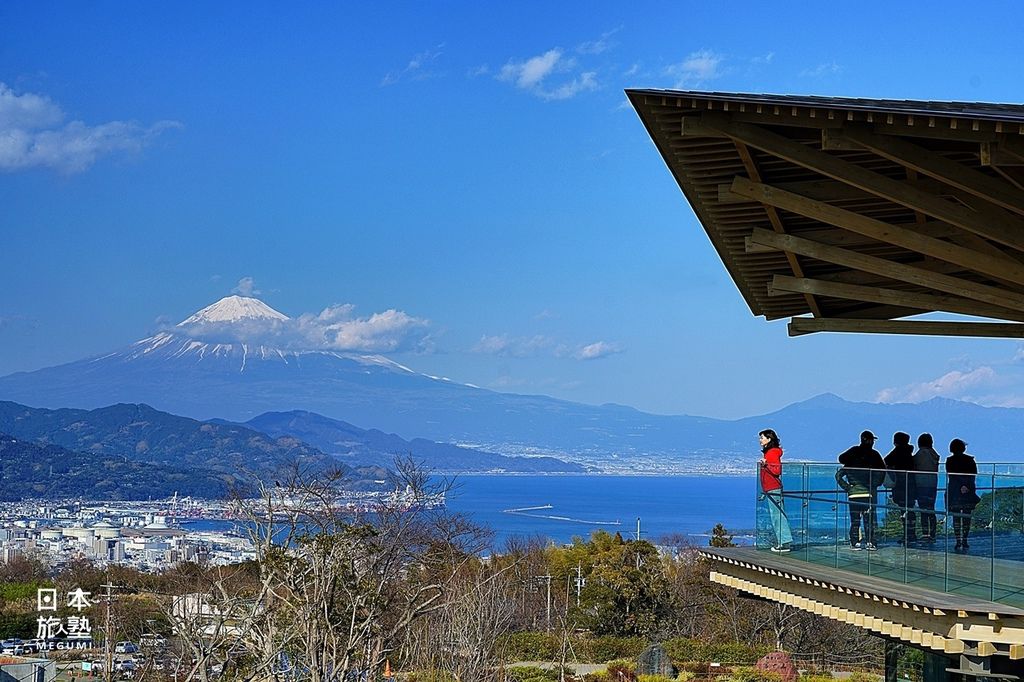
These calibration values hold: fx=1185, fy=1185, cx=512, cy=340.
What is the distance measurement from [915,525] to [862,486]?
1.20 metres

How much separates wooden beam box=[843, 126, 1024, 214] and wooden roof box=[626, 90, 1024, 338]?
0.01 metres

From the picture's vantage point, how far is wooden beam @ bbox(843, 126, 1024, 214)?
8398mm

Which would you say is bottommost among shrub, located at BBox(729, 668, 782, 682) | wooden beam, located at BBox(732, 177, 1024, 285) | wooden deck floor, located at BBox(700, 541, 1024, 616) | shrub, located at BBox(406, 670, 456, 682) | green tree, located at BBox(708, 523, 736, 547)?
shrub, located at BBox(729, 668, 782, 682)

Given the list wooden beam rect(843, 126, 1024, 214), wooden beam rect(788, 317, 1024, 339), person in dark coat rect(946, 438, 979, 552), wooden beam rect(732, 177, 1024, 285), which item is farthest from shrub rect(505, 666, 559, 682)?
wooden beam rect(843, 126, 1024, 214)

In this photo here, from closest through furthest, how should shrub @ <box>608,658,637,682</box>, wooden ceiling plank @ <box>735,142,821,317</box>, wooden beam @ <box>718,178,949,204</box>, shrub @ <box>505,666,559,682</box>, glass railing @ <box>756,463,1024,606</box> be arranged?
glass railing @ <box>756,463,1024,606</box> < wooden ceiling plank @ <box>735,142,821,317</box> < wooden beam @ <box>718,178,949,204</box> < shrub @ <box>505,666,559,682</box> < shrub @ <box>608,658,637,682</box>

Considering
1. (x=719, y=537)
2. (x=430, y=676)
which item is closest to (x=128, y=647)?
(x=430, y=676)

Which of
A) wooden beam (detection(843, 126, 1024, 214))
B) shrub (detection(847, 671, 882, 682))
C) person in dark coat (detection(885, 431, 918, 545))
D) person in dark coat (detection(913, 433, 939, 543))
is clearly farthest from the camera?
shrub (detection(847, 671, 882, 682))

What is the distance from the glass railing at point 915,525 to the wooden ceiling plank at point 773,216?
92.2 inches

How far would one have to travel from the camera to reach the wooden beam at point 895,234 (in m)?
9.90

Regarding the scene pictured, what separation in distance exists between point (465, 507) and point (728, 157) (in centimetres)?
17081

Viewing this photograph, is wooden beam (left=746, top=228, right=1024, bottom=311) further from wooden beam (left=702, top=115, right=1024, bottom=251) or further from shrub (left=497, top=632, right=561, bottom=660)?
shrub (left=497, top=632, right=561, bottom=660)

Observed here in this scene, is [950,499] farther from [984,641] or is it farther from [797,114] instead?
[797,114]

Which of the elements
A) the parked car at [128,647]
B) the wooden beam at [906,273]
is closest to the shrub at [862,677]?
the wooden beam at [906,273]

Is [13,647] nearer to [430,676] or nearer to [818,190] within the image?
[430,676]
